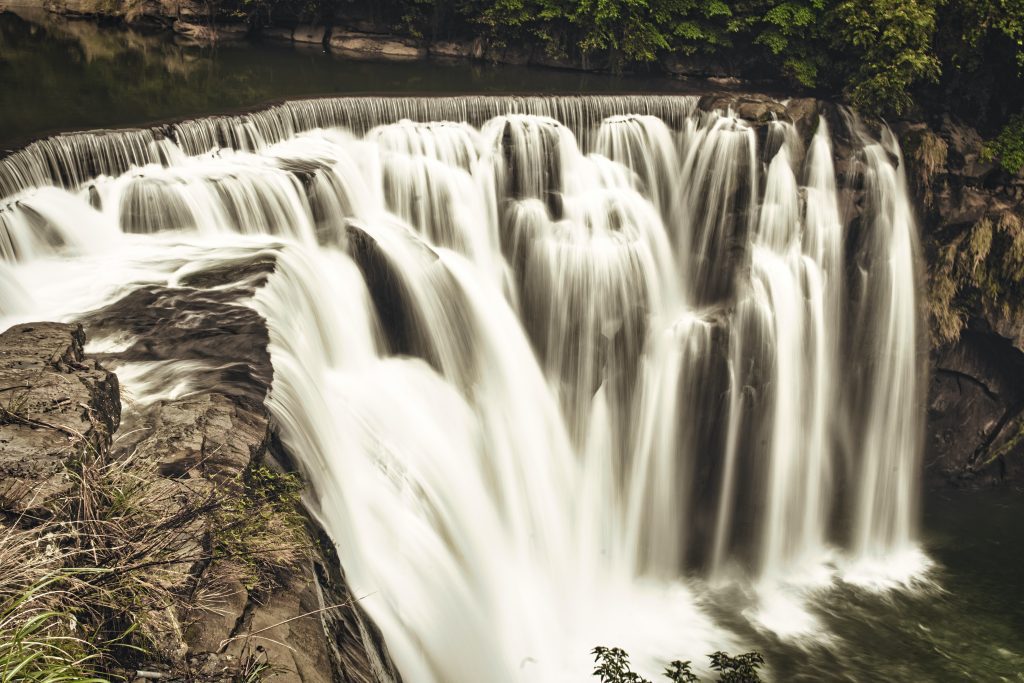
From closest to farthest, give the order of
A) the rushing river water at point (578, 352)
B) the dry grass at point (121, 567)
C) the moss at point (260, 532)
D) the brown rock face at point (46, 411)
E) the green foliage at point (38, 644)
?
the green foliage at point (38, 644)
the dry grass at point (121, 567)
the brown rock face at point (46, 411)
the moss at point (260, 532)
the rushing river water at point (578, 352)

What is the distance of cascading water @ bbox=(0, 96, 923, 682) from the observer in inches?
395

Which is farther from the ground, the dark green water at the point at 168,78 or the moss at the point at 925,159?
the dark green water at the point at 168,78

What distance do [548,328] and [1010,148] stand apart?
1018 cm

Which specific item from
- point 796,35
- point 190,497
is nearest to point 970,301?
point 796,35

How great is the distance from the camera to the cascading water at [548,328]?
10.0 metres

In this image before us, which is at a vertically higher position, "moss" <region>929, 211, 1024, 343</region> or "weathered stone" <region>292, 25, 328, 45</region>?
"weathered stone" <region>292, 25, 328, 45</region>

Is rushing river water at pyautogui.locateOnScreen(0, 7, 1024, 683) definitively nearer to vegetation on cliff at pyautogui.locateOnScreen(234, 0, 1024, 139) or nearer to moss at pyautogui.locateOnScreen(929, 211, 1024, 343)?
moss at pyautogui.locateOnScreen(929, 211, 1024, 343)

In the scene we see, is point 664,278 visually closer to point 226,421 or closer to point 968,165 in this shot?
point 968,165

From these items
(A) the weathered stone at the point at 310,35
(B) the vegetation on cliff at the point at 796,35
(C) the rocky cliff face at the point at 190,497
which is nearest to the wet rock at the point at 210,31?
(B) the vegetation on cliff at the point at 796,35

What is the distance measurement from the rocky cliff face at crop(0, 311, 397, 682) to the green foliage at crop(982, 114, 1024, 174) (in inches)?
584

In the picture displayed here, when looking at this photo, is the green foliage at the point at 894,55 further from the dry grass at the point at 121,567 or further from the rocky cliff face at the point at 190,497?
the dry grass at the point at 121,567

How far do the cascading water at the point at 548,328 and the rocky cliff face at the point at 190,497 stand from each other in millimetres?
1208

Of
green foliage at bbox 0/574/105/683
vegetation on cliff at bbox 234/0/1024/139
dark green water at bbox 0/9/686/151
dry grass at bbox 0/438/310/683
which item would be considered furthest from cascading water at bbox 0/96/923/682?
green foliage at bbox 0/574/105/683

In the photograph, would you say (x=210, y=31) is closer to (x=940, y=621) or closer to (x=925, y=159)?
(x=925, y=159)
